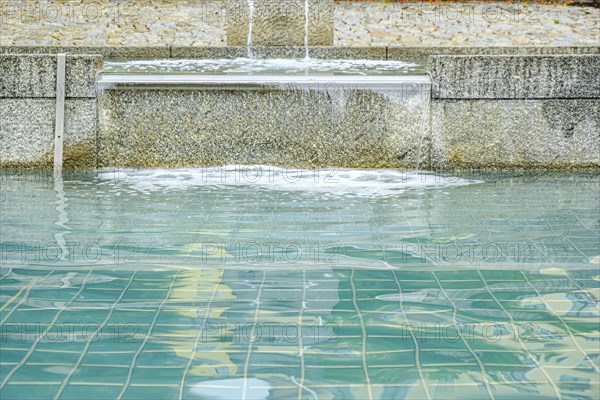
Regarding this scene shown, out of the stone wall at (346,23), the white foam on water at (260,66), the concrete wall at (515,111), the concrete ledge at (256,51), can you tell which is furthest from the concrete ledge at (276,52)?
the concrete wall at (515,111)

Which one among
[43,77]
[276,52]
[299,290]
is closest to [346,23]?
[276,52]

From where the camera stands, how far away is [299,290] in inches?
187

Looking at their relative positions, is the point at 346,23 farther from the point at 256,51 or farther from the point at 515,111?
the point at 515,111

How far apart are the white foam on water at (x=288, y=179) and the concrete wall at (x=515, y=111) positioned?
403mm

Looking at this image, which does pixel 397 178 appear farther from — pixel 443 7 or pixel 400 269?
pixel 443 7

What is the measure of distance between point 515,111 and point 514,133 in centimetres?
19

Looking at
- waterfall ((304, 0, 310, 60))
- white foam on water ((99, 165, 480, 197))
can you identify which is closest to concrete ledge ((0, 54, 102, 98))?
white foam on water ((99, 165, 480, 197))

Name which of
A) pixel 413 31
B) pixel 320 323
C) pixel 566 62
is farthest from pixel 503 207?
pixel 413 31

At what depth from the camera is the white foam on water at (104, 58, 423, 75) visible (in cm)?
1055

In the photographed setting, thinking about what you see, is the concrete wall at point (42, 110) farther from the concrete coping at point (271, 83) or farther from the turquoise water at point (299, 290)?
the turquoise water at point (299, 290)

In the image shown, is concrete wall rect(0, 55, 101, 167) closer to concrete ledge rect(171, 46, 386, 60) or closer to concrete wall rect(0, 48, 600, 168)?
concrete wall rect(0, 48, 600, 168)

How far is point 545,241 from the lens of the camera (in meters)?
5.75

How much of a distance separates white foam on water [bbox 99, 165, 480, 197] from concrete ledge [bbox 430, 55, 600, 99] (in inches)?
30.7

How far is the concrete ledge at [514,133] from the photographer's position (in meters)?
7.95
